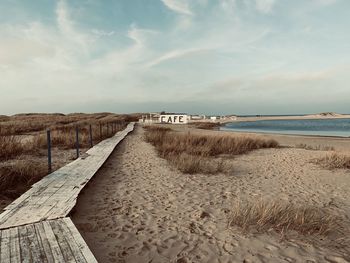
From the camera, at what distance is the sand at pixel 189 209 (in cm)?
359

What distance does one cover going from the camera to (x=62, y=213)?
412 cm

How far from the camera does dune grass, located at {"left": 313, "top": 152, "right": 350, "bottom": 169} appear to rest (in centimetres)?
970

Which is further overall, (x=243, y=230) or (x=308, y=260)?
(x=243, y=230)

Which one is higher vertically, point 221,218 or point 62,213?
point 62,213

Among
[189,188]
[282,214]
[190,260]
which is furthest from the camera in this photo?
[189,188]

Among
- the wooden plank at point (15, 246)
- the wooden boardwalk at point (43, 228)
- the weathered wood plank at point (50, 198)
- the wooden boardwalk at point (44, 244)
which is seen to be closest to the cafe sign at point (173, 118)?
the weathered wood plank at point (50, 198)

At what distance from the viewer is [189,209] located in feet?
17.0

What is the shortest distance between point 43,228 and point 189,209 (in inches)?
101

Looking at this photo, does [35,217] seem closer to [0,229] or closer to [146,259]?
[0,229]

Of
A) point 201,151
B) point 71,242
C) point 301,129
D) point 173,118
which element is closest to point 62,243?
point 71,242

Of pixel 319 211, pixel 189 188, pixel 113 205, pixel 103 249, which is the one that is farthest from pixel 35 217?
pixel 319 211

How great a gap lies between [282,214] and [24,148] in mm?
10079

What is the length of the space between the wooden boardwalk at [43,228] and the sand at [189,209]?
0.34 meters

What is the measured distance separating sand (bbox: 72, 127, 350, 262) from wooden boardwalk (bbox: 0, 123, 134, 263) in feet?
1.11
